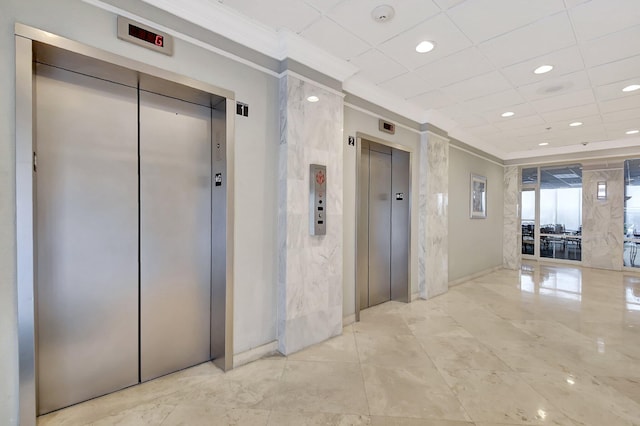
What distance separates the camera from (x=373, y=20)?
9.12ft

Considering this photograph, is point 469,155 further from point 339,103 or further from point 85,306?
point 85,306

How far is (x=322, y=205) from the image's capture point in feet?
11.1

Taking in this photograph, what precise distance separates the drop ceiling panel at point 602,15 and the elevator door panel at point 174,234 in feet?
11.9

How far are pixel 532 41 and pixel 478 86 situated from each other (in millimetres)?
1106

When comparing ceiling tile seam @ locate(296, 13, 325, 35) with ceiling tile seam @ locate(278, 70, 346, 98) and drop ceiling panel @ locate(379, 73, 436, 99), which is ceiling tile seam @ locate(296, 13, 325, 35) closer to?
ceiling tile seam @ locate(278, 70, 346, 98)

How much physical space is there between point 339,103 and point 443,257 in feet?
12.3

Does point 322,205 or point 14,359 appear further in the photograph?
point 322,205

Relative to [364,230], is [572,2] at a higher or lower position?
higher

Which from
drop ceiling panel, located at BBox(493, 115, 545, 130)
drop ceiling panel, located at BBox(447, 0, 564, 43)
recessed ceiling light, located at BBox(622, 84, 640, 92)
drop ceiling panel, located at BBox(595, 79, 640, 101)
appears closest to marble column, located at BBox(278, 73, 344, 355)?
drop ceiling panel, located at BBox(447, 0, 564, 43)

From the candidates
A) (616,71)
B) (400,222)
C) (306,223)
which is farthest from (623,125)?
(306,223)

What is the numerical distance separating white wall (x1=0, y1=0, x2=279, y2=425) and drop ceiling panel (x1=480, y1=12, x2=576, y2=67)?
245 centimetres

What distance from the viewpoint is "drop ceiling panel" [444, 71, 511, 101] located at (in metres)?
3.94

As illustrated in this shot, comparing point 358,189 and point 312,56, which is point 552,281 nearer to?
point 358,189

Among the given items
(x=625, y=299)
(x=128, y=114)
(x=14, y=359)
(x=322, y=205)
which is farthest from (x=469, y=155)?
(x=14, y=359)
